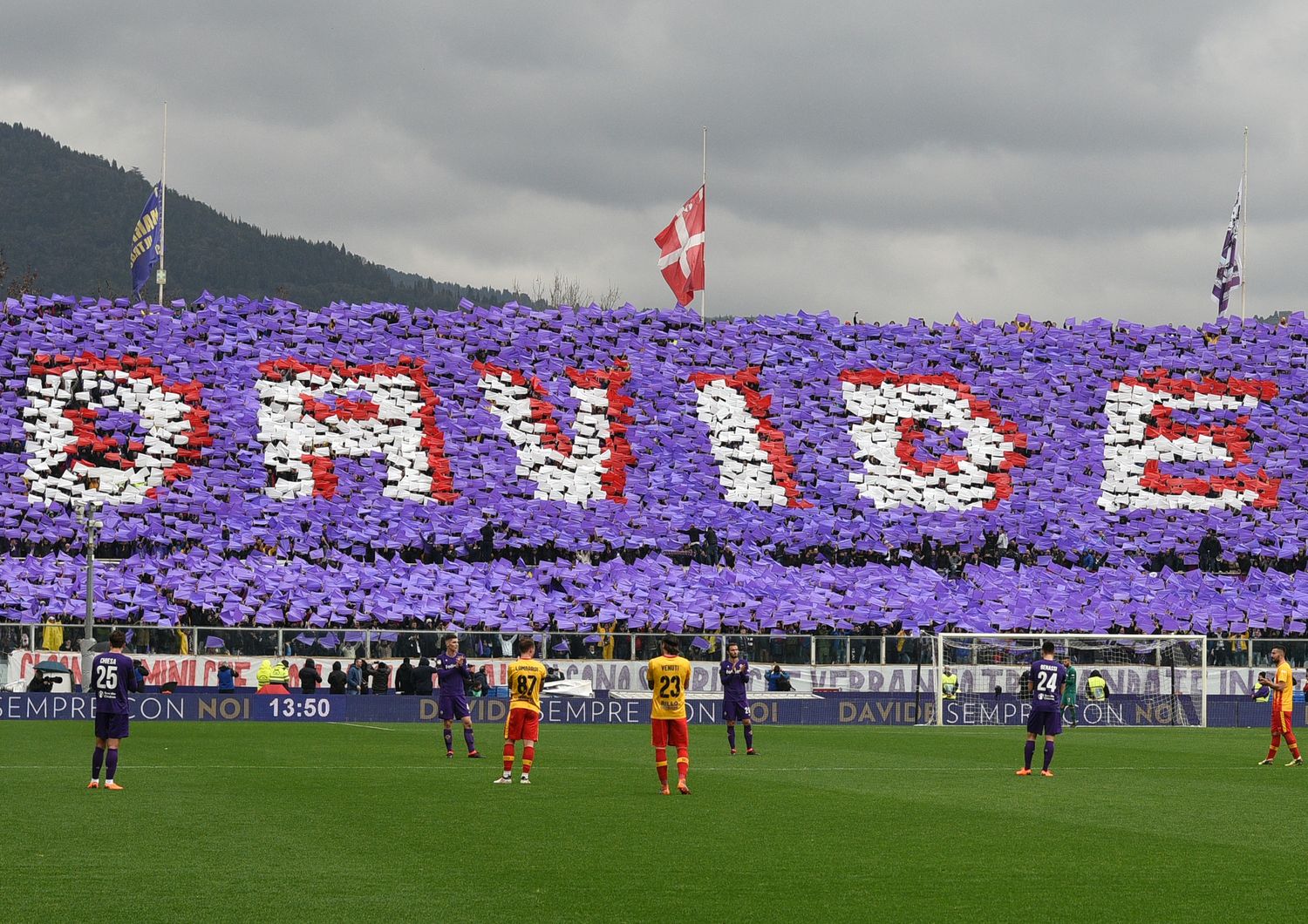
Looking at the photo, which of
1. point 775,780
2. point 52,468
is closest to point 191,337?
point 52,468

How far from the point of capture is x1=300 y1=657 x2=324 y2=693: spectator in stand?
45.1 meters

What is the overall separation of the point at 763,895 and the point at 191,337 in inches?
1915

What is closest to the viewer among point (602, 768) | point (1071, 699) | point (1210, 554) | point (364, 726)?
point (602, 768)

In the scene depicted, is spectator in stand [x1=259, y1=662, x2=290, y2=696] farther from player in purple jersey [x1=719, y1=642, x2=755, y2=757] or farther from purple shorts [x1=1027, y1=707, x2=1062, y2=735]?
purple shorts [x1=1027, y1=707, x2=1062, y2=735]

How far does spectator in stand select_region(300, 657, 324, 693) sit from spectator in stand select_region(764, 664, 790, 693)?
11724 mm

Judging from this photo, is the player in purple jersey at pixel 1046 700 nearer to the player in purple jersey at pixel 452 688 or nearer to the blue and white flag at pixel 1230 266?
the player in purple jersey at pixel 452 688

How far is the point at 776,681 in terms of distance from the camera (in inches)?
1822

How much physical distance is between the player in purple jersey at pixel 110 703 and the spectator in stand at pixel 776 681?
26.0 metres

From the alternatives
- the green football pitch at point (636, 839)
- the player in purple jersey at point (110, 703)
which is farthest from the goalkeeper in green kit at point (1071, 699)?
the player in purple jersey at point (110, 703)

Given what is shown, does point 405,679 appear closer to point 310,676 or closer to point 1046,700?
point 310,676

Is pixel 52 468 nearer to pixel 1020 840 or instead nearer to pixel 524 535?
pixel 524 535

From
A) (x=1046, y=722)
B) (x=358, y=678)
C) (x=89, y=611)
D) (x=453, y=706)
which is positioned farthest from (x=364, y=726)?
(x=1046, y=722)

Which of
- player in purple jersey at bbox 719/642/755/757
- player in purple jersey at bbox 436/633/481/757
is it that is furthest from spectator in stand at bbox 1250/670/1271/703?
player in purple jersey at bbox 436/633/481/757

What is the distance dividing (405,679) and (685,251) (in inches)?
842
